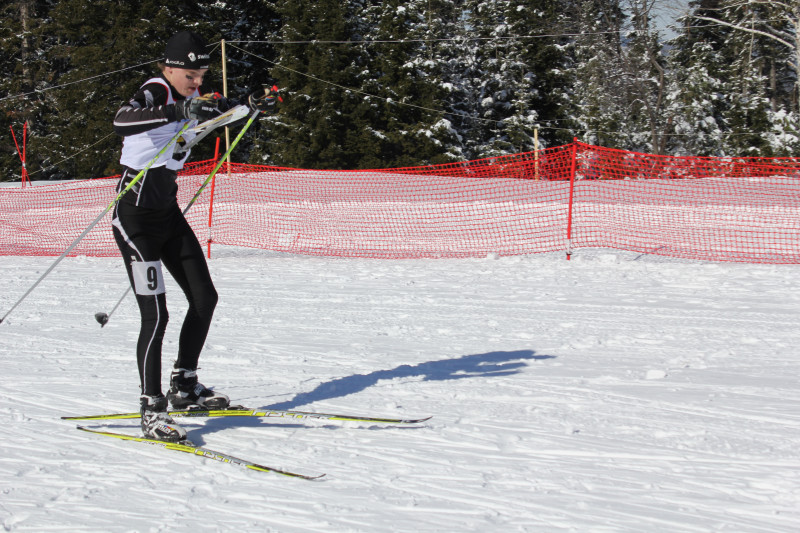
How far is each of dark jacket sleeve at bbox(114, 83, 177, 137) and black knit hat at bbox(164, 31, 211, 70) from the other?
213 millimetres

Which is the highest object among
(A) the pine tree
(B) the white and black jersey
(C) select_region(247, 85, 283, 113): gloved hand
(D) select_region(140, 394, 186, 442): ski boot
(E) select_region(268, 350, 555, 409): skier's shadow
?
(A) the pine tree

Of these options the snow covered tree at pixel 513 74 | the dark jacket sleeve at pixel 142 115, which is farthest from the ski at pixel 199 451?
the snow covered tree at pixel 513 74

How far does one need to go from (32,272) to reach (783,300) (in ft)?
29.8

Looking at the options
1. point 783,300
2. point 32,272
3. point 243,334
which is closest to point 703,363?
point 783,300

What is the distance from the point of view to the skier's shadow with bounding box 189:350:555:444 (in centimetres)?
415

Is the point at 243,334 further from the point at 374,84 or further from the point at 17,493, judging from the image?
the point at 374,84

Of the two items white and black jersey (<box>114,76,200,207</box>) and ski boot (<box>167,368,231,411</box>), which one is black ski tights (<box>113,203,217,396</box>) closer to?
white and black jersey (<box>114,76,200,207</box>)

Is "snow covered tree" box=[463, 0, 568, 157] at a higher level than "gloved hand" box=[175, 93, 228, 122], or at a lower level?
higher

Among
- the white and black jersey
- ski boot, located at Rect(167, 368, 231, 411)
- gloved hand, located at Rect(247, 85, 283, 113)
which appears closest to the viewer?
the white and black jersey

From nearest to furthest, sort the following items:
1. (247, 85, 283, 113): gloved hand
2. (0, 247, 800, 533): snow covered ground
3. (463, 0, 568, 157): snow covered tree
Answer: (0, 247, 800, 533): snow covered ground < (247, 85, 283, 113): gloved hand < (463, 0, 568, 157): snow covered tree

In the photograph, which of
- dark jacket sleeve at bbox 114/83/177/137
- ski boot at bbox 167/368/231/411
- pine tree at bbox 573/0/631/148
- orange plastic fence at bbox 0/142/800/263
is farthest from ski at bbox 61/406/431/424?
pine tree at bbox 573/0/631/148

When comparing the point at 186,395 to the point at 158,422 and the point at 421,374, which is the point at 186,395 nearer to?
the point at 158,422

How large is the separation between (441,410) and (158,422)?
1.55 meters

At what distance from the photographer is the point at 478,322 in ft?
22.4
